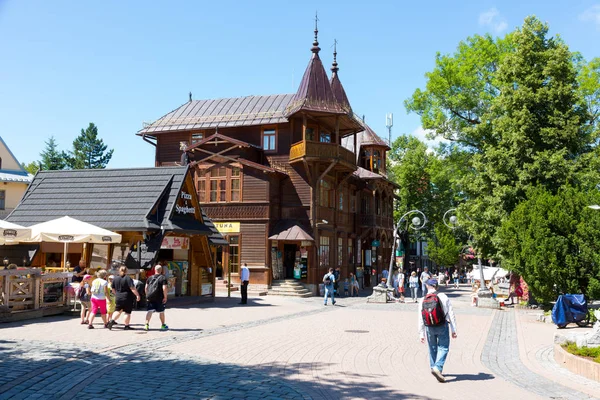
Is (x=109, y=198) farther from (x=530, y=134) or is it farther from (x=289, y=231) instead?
(x=530, y=134)

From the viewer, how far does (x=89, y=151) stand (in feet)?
235

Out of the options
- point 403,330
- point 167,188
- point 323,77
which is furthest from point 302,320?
point 323,77

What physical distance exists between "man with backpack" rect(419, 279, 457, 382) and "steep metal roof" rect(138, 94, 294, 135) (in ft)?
83.3

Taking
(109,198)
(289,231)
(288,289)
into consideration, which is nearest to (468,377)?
(109,198)

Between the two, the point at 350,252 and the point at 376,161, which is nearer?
the point at 350,252

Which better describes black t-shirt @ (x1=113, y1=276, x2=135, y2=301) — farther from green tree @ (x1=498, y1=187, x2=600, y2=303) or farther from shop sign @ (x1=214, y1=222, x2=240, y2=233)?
shop sign @ (x1=214, y1=222, x2=240, y2=233)

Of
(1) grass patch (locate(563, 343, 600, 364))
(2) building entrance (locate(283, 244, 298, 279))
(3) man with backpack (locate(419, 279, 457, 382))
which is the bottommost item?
(1) grass patch (locate(563, 343, 600, 364))

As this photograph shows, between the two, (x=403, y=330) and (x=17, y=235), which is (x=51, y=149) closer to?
(x=17, y=235)

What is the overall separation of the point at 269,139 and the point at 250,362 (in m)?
25.3

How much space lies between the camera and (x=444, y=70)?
36469mm

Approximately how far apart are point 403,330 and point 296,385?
8063 millimetres

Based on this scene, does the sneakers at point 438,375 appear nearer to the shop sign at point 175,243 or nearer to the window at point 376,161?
the shop sign at point 175,243

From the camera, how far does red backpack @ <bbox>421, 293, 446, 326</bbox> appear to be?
930cm

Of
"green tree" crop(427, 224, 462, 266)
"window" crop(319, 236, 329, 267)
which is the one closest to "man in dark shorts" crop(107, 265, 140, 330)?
"window" crop(319, 236, 329, 267)
